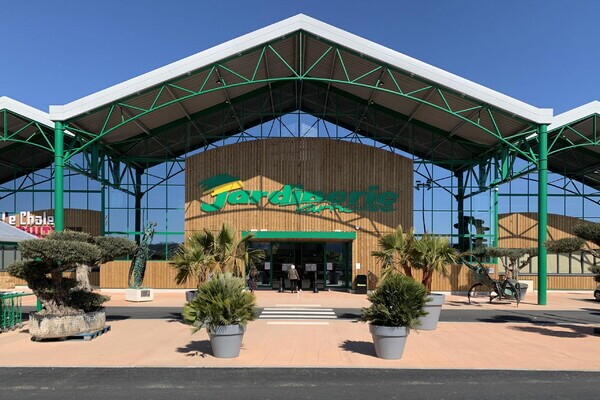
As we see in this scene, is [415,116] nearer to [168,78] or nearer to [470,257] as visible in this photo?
[470,257]

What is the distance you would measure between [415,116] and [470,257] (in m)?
7.69

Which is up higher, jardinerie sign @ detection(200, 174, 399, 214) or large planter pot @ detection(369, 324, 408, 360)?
jardinerie sign @ detection(200, 174, 399, 214)

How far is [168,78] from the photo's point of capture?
17797mm

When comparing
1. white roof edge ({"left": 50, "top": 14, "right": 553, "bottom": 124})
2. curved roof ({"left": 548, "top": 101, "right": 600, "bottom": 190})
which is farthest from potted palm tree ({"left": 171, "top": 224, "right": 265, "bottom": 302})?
curved roof ({"left": 548, "top": 101, "right": 600, "bottom": 190})

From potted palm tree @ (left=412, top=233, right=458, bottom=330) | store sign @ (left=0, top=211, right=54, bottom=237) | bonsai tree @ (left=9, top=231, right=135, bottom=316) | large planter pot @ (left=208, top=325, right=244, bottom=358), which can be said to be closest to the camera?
large planter pot @ (left=208, top=325, right=244, bottom=358)

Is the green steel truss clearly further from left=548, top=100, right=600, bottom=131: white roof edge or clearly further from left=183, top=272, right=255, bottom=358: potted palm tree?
left=183, top=272, right=255, bottom=358: potted palm tree

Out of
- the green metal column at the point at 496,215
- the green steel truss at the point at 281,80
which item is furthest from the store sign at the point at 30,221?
the green metal column at the point at 496,215

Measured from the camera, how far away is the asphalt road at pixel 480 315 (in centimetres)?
1443

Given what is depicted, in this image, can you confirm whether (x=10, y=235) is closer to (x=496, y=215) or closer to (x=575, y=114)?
(x=575, y=114)

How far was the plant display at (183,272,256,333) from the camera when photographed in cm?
856

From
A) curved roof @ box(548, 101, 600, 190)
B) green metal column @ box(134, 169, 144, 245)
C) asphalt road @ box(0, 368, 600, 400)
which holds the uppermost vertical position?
curved roof @ box(548, 101, 600, 190)

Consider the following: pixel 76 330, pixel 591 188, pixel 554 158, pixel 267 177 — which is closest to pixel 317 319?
pixel 76 330

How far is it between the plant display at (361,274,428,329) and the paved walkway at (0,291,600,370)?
2.52 feet

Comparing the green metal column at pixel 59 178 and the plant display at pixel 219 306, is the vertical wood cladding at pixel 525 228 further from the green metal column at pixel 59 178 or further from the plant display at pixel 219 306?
the green metal column at pixel 59 178
